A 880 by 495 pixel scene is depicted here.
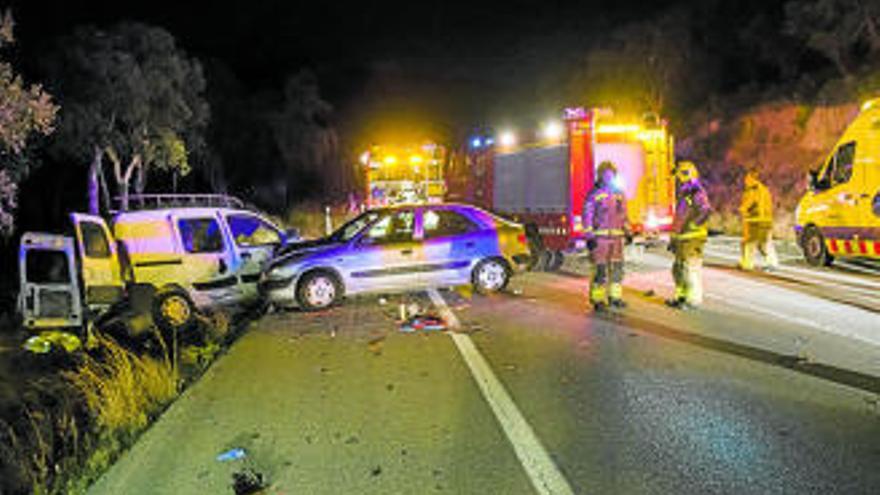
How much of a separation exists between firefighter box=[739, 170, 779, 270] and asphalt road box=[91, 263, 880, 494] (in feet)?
13.7

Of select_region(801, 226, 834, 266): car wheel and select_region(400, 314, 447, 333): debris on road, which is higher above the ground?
select_region(801, 226, 834, 266): car wheel

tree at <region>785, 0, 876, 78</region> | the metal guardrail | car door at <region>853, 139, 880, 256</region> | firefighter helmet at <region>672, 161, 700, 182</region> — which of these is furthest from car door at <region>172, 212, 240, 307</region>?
tree at <region>785, 0, 876, 78</region>

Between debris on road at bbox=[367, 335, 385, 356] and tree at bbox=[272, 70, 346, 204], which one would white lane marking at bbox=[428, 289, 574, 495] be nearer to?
debris on road at bbox=[367, 335, 385, 356]

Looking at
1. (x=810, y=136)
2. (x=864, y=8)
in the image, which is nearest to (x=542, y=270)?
(x=810, y=136)

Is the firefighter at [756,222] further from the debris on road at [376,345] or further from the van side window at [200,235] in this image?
the van side window at [200,235]

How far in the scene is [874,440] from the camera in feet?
15.7

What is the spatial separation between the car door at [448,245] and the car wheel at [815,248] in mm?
6477

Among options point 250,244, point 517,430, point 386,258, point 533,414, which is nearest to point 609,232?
point 386,258

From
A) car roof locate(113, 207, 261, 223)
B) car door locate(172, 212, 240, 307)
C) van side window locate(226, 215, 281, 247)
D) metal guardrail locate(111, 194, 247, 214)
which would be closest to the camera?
car roof locate(113, 207, 261, 223)

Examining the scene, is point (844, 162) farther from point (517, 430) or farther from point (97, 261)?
point (97, 261)

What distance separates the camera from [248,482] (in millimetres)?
4340

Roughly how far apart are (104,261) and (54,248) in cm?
62

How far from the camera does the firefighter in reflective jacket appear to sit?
9.43m

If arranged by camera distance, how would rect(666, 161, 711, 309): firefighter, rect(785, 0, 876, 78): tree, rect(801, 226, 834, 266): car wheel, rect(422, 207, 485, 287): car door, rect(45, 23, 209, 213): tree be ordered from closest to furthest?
rect(666, 161, 711, 309): firefighter, rect(422, 207, 485, 287): car door, rect(801, 226, 834, 266): car wheel, rect(45, 23, 209, 213): tree, rect(785, 0, 876, 78): tree
